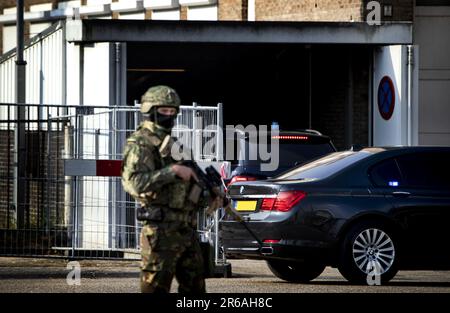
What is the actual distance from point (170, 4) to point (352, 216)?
75.0ft

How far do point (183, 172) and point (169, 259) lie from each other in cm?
58

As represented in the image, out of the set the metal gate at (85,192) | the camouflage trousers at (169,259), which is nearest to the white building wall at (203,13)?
the metal gate at (85,192)

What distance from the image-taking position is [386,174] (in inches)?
568

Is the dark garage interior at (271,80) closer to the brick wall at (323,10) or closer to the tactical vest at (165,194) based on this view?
the brick wall at (323,10)

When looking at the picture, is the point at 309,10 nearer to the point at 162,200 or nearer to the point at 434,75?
the point at 434,75

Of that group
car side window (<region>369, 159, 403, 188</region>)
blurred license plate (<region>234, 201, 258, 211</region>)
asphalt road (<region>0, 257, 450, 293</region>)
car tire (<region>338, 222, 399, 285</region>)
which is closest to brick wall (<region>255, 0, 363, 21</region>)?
asphalt road (<region>0, 257, 450, 293</region>)

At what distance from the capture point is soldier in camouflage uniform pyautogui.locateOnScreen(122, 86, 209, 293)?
863 centimetres

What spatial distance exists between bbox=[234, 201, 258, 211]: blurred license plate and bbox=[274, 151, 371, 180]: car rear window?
0.65 metres

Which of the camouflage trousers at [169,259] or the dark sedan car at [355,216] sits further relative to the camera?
the dark sedan car at [355,216]

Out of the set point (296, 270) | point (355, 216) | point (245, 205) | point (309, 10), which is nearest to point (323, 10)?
point (309, 10)

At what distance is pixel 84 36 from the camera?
70.0ft

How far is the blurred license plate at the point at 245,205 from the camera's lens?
14.2 metres

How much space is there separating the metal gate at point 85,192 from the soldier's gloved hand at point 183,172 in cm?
760

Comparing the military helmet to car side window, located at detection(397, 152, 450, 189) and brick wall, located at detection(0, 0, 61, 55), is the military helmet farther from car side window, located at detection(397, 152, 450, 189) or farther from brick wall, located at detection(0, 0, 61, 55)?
brick wall, located at detection(0, 0, 61, 55)
